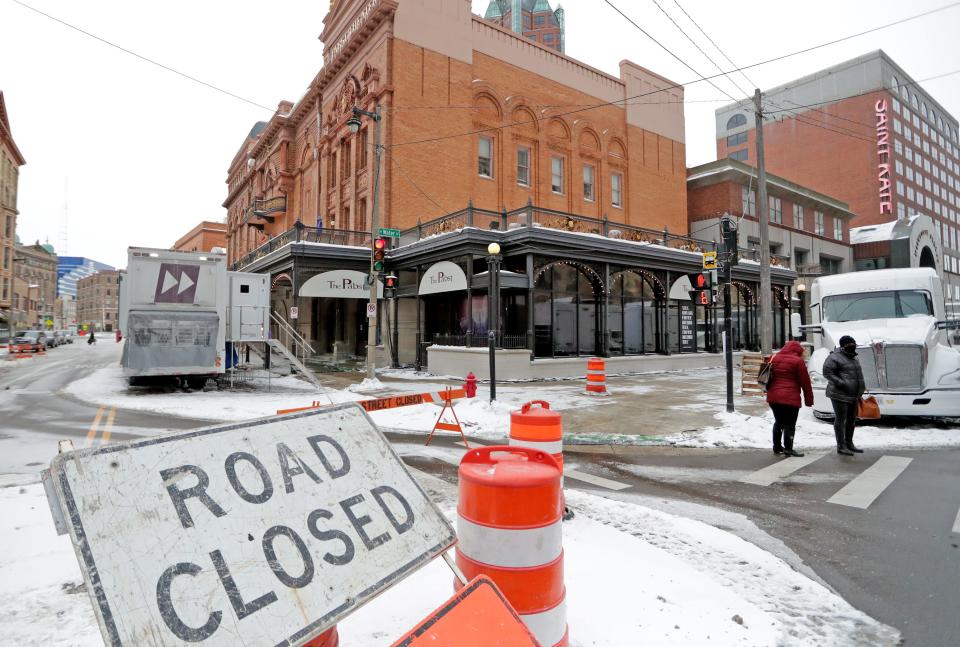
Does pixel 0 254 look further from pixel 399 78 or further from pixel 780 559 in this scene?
pixel 780 559

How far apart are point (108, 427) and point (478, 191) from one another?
2073 centimetres

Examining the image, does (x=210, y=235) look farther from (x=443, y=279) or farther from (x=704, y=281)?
(x=704, y=281)

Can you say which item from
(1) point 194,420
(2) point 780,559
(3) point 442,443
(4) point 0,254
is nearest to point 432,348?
(1) point 194,420

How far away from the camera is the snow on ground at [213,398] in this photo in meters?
11.6

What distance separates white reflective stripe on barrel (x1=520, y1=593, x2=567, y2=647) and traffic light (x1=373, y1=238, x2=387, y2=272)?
12.9 m

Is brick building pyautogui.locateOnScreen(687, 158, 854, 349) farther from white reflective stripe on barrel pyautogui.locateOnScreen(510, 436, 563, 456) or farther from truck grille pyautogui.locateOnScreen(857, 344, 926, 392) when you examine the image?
white reflective stripe on barrel pyautogui.locateOnScreen(510, 436, 563, 456)

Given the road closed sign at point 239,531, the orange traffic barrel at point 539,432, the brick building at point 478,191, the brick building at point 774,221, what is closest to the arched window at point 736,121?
the brick building at point 774,221

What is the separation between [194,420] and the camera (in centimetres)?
1073

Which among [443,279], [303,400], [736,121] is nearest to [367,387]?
[303,400]

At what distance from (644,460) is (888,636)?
4503mm

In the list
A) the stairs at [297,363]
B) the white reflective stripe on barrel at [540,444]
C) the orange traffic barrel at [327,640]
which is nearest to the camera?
the orange traffic barrel at [327,640]

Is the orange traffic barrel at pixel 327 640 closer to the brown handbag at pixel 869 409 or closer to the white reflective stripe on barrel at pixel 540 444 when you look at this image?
the white reflective stripe on barrel at pixel 540 444

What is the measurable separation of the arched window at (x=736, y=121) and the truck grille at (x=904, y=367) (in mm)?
69033

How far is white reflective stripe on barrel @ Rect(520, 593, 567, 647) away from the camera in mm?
2525
